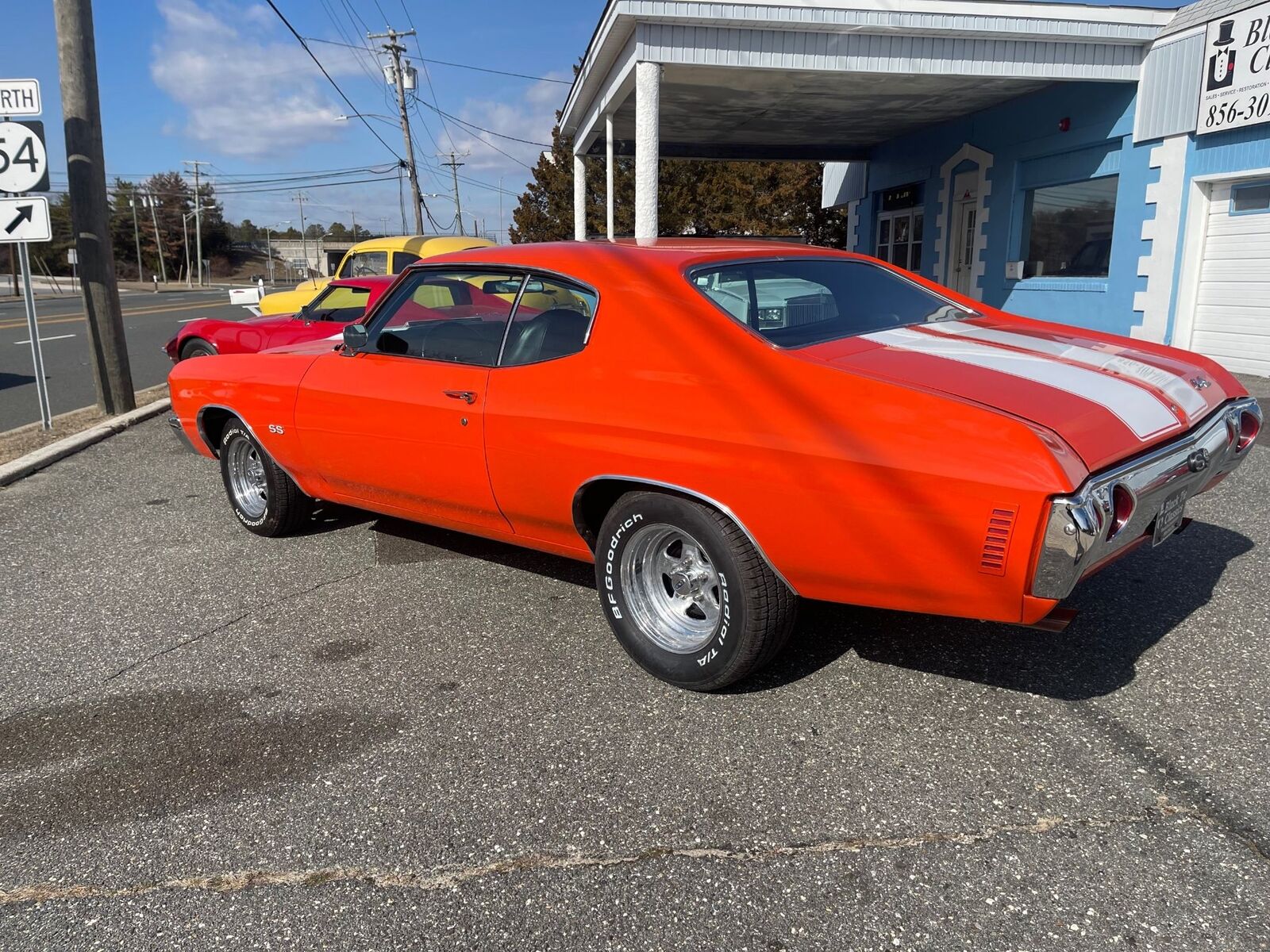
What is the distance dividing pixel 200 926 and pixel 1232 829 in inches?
102

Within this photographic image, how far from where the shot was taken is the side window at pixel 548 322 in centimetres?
333

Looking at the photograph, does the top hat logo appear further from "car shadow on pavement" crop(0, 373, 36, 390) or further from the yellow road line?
the yellow road line

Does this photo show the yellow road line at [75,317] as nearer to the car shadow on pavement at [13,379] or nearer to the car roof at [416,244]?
the car shadow on pavement at [13,379]

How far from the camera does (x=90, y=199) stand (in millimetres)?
8781

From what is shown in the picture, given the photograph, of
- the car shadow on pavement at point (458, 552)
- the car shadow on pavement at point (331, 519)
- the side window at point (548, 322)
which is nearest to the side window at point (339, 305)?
the car shadow on pavement at point (331, 519)

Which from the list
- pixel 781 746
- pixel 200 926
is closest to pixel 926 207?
pixel 781 746

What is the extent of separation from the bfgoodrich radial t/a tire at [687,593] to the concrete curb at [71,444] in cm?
555

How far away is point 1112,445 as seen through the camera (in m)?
2.49

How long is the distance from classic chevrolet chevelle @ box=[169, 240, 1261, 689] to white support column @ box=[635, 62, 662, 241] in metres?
5.47

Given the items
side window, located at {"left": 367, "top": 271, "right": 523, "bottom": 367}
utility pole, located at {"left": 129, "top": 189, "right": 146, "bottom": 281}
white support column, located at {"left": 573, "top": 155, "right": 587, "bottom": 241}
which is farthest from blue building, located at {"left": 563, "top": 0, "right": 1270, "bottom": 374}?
utility pole, located at {"left": 129, "top": 189, "right": 146, "bottom": 281}

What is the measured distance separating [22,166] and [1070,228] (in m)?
11.6

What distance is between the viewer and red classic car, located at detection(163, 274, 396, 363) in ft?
28.4

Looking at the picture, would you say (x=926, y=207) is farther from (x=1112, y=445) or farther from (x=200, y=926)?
(x=200, y=926)

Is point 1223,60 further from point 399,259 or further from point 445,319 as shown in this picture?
point 399,259
